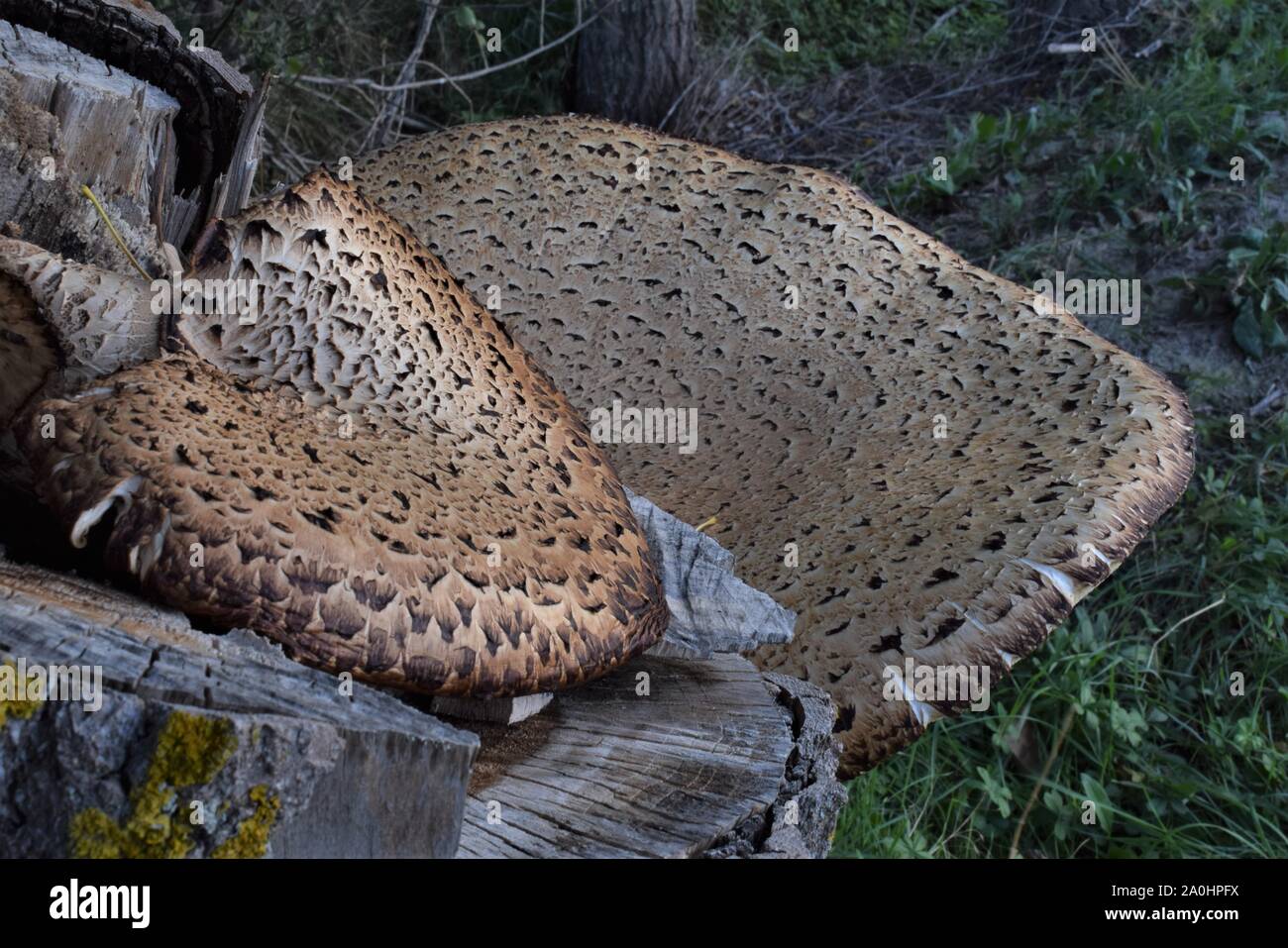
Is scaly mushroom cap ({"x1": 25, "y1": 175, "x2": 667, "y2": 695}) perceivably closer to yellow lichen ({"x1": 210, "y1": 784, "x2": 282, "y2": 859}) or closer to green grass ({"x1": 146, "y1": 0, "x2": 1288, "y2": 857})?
yellow lichen ({"x1": 210, "y1": 784, "x2": 282, "y2": 859})

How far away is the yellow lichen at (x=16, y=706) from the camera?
1644 mm

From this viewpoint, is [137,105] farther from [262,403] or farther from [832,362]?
[832,362]

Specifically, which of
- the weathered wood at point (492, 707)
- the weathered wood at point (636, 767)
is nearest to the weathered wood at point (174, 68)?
the weathered wood at point (492, 707)

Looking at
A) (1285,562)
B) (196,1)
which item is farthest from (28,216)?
(1285,562)

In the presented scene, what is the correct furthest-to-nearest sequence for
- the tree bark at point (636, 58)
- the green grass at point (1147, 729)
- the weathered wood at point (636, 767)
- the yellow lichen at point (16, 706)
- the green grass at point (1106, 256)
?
the tree bark at point (636, 58)
the green grass at point (1106, 256)
the green grass at point (1147, 729)
the weathered wood at point (636, 767)
the yellow lichen at point (16, 706)

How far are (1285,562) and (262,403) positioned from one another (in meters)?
3.78

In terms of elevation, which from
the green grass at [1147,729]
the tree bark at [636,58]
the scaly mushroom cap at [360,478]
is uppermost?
the tree bark at [636,58]

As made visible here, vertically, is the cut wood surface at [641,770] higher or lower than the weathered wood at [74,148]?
lower

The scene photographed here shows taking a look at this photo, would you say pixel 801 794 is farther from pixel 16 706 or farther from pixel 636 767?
pixel 16 706

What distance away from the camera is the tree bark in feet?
21.9

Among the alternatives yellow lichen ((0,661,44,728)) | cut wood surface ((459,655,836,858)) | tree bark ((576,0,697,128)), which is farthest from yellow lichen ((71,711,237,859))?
tree bark ((576,0,697,128))

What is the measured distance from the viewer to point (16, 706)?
5.42ft

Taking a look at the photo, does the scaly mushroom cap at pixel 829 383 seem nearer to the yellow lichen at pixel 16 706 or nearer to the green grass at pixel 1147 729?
the green grass at pixel 1147 729
